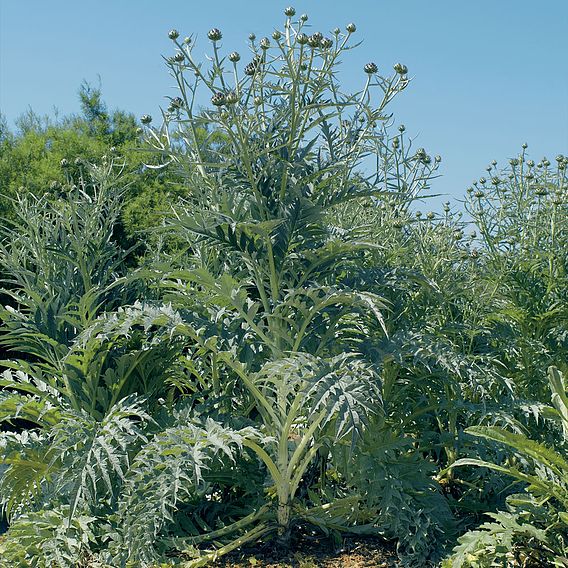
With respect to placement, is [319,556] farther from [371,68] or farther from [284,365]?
Result: [371,68]

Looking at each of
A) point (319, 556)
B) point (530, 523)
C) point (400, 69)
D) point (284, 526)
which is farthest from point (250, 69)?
point (530, 523)

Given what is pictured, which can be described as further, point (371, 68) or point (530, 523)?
point (371, 68)

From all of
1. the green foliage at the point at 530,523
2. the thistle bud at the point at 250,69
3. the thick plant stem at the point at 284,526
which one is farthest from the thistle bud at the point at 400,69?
the thick plant stem at the point at 284,526

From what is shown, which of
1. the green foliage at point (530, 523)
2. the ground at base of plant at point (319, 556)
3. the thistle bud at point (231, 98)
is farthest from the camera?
the ground at base of plant at point (319, 556)

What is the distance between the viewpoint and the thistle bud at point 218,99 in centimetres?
426

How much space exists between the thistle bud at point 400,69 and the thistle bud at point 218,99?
106 cm

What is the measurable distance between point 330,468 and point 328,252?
1.68 meters

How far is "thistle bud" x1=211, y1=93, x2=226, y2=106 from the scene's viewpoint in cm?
426

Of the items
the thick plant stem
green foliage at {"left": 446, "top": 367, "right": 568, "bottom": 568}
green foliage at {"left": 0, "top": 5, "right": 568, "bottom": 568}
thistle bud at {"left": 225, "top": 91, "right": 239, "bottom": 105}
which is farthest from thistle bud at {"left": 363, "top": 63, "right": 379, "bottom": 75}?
the thick plant stem

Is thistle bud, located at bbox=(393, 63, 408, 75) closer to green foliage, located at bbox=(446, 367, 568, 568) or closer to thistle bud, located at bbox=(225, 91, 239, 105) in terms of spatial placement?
thistle bud, located at bbox=(225, 91, 239, 105)

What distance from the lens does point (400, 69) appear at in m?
4.66

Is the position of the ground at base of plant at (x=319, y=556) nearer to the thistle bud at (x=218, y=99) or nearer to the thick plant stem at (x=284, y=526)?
the thick plant stem at (x=284, y=526)

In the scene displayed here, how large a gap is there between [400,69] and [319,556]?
2.78m

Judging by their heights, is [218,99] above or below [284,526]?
above
